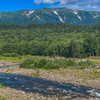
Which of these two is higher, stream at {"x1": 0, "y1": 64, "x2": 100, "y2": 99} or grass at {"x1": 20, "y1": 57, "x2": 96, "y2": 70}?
grass at {"x1": 20, "y1": 57, "x2": 96, "y2": 70}

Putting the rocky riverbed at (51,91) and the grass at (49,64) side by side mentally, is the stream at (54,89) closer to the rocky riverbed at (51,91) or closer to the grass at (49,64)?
the rocky riverbed at (51,91)

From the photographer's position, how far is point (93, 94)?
3469 cm

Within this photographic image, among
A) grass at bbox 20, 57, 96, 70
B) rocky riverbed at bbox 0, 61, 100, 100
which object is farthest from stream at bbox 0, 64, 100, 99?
grass at bbox 20, 57, 96, 70

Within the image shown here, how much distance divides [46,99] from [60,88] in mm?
8919

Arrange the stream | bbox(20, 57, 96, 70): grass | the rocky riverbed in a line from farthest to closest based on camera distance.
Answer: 1. bbox(20, 57, 96, 70): grass
2. the stream
3. the rocky riverbed

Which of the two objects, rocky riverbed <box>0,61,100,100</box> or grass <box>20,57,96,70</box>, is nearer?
rocky riverbed <box>0,61,100,100</box>

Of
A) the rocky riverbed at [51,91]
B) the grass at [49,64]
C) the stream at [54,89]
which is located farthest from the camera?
the grass at [49,64]

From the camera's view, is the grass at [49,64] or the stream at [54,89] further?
the grass at [49,64]

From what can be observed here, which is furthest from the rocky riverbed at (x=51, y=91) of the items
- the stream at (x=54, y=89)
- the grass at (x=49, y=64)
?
the grass at (x=49, y=64)

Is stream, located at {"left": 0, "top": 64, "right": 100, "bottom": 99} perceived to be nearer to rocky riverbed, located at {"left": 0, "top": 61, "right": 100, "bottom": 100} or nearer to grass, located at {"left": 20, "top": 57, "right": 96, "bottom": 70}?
rocky riverbed, located at {"left": 0, "top": 61, "right": 100, "bottom": 100}

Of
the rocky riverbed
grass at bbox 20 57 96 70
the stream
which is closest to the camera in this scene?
the rocky riverbed

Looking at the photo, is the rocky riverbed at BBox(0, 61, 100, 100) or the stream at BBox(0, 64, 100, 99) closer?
the rocky riverbed at BBox(0, 61, 100, 100)

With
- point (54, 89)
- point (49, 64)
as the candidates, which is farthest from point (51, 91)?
point (49, 64)

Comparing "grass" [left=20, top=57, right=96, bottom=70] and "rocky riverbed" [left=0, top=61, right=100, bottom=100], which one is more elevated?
"grass" [left=20, top=57, right=96, bottom=70]
